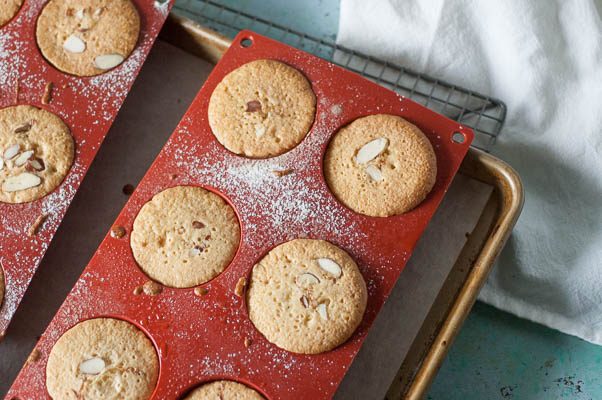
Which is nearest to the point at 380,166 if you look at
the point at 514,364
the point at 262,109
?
the point at 262,109

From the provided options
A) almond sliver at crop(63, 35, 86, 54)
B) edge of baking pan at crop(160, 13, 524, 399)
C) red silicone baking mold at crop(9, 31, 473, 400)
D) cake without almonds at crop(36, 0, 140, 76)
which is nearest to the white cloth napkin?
edge of baking pan at crop(160, 13, 524, 399)

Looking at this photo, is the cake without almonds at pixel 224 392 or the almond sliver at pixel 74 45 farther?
the almond sliver at pixel 74 45

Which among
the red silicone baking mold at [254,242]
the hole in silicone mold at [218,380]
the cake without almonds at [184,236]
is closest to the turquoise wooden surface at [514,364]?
the red silicone baking mold at [254,242]

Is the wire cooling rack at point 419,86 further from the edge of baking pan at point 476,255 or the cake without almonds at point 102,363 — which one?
the cake without almonds at point 102,363

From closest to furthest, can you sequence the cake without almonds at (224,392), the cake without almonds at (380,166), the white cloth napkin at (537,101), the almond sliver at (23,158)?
the cake without almonds at (224,392) → the cake without almonds at (380,166) → the almond sliver at (23,158) → the white cloth napkin at (537,101)

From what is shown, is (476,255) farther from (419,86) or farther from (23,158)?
(23,158)

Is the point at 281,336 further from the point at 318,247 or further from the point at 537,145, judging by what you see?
the point at 537,145
